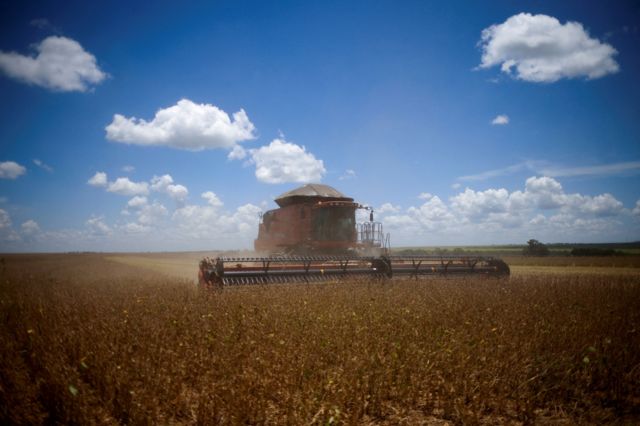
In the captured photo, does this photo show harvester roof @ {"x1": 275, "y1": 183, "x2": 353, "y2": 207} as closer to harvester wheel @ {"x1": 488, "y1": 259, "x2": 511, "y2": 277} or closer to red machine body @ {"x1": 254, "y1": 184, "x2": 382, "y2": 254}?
red machine body @ {"x1": 254, "y1": 184, "x2": 382, "y2": 254}

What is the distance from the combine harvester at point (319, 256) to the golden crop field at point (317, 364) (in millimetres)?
2279

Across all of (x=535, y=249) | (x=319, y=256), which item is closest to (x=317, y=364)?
(x=319, y=256)

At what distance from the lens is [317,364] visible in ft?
10.8

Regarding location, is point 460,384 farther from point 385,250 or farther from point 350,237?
point 350,237

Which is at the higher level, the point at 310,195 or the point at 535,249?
the point at 310,195

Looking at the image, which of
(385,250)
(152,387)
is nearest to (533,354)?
(152,387)

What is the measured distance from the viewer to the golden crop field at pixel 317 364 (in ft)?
8.49

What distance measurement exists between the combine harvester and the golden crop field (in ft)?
7.48

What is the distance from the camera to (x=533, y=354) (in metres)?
3.57

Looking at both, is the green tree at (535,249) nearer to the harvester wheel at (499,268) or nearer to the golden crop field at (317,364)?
the harvester wheel at (499,268)

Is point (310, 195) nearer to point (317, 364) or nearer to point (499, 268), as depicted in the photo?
point (499, 268)

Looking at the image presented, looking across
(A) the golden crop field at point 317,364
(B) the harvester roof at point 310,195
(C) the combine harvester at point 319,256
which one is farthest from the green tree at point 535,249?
(A) the golden crop field at point 317,364

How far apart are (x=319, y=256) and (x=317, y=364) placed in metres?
6.39

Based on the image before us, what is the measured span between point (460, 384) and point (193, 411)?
7.40ft
